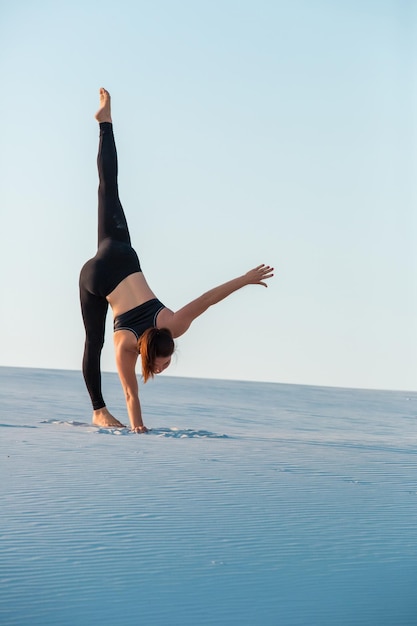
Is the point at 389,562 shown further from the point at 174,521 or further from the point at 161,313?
the point at 161,313

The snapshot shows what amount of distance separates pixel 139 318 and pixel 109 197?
0.76 meters

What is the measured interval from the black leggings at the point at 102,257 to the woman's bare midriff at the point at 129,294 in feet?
0.20

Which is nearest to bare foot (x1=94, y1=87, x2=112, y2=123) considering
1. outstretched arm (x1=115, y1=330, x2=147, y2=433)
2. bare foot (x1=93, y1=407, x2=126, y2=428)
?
outstretched arm (x1=115, y1=330, x2=147, y2=433)

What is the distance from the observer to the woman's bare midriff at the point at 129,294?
4.99m

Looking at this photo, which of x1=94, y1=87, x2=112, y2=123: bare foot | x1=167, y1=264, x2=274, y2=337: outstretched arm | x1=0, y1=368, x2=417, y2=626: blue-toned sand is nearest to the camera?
x1=0, y1=368, x2=417, y2=626: blue-toned sand

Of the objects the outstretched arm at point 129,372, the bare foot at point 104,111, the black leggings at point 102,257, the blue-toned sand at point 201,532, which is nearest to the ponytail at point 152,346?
the outstretched arm at point 129,372

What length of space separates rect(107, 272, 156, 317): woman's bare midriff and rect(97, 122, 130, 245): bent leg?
29 centimetres

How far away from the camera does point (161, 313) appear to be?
16.2 ft

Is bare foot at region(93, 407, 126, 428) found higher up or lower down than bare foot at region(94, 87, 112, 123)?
lower down

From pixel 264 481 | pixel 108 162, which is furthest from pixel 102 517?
pixel 108 162

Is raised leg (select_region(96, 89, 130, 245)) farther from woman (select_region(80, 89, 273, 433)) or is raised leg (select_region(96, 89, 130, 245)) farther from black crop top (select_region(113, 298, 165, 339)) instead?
black crop top (select_region(113, 298, 165, 339))

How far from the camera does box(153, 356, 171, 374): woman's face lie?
15.4 ft

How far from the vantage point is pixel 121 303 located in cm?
502

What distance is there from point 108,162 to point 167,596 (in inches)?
147
